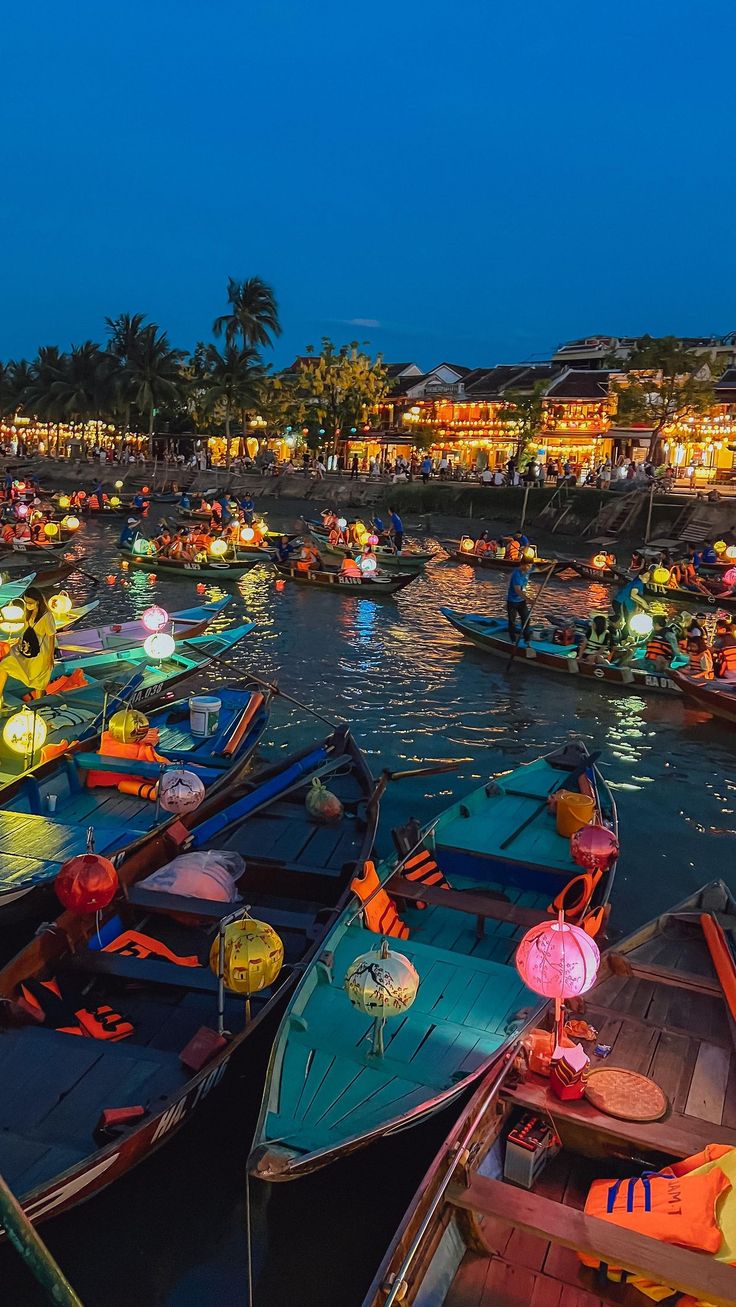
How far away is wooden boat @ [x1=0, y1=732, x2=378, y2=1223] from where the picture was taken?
5.56 m

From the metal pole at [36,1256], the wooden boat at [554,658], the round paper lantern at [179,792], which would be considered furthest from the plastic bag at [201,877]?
the wooden boat at [554,658]

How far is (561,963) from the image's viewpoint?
19.2 feet

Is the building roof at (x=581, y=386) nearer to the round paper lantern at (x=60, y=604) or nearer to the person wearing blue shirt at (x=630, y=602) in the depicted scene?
the person wearing blue shirt at (x=630, y=602)

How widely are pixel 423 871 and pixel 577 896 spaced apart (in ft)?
5.31

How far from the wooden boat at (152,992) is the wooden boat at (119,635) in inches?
336

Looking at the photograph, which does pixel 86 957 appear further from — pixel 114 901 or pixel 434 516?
pixel 434 516

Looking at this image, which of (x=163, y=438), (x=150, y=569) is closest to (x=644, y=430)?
(x=150, y=569)

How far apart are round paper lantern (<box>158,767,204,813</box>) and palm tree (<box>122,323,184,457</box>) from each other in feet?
208

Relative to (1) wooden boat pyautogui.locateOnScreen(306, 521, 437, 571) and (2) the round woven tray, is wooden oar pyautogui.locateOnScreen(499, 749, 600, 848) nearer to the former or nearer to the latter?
(2) the round woven tray

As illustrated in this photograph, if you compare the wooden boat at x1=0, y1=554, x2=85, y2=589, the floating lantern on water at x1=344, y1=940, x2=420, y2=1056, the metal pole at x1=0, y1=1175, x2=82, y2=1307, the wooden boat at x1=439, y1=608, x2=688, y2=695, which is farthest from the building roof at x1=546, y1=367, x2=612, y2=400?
the metal pole at x1=0, y1=1175, x2=82, y2=1307

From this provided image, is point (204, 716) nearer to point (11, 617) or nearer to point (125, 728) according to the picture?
point (125, 728)

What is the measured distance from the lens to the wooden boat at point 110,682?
13586 millimetres

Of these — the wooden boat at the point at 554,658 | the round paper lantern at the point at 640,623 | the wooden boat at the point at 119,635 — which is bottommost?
the wooden boat at the point at 554,658

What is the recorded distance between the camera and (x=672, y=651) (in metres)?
20.1
